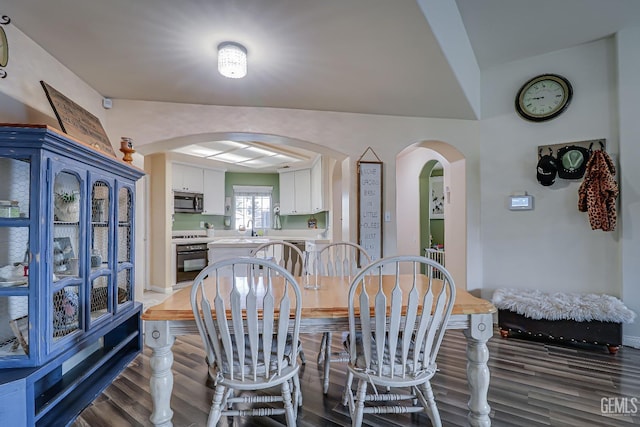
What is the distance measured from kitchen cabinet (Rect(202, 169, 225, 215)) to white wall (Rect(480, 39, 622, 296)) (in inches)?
186

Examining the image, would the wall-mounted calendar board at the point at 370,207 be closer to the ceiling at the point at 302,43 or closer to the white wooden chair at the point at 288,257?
the ceiling at the point at 302,43

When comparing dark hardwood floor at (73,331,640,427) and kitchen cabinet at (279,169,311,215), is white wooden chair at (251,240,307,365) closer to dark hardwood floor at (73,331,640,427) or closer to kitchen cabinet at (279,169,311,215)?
dark hardwood floor at (73,331,640,427)

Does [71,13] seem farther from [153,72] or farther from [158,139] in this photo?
Result: [158,139]

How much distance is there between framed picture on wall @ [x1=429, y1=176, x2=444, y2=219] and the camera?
250 inches

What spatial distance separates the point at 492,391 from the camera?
2.01m

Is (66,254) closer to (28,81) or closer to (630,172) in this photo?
(28,81)

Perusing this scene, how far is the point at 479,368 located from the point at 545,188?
2.48 meters

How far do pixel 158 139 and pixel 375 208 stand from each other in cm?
234

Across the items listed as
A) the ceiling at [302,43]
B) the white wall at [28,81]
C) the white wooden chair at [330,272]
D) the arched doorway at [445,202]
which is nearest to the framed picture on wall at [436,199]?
the arched doorway at [445,202]

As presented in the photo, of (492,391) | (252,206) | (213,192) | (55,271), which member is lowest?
(492,391)

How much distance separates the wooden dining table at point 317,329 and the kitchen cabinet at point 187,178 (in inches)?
164

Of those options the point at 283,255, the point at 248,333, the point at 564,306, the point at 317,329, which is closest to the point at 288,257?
the point at 283,255

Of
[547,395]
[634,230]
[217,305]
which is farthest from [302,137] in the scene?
[634,230]

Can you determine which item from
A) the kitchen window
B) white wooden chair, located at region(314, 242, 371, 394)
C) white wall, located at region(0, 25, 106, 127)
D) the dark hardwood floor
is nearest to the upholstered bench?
the dark hardwood floor
